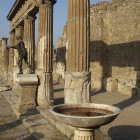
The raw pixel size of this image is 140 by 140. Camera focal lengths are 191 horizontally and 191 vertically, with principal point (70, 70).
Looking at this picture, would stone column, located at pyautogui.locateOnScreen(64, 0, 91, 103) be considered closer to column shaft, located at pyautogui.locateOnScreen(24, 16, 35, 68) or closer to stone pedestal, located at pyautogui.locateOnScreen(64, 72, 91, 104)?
stone pedestal, located at pyautogui.locateOnScreen(64, 72, 91, 104)

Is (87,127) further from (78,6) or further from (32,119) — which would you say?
(32,119)

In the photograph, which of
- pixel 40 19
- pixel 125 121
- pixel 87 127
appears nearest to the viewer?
pixel 87 127

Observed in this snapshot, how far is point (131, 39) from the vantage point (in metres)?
11.6

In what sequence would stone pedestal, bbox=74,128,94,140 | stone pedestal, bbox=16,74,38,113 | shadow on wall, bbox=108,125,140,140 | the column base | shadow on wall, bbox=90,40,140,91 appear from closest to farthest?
stone pedestal, bbox=74,128,94,140 → shadow on wall, bbox=108,125,140,140 → stone pedestal, bbox=16,74,38,113 → the column base → shadow on wall, bbox=90,40,140,91

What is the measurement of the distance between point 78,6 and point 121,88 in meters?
7.17

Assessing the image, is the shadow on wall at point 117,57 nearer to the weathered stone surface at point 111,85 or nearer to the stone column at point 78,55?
the weathered stone surface at point 111,85

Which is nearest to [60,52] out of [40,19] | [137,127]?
[40,19]

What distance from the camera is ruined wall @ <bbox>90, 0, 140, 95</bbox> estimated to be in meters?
11.3

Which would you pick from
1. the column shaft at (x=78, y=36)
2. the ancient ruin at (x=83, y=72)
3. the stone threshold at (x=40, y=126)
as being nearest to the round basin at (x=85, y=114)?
the ancient ruin at (x=83, y=72)

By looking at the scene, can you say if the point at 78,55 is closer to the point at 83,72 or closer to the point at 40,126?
the point at 83,72

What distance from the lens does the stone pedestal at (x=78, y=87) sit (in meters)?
4.68

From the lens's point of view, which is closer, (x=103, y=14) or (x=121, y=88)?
(x=121, y=88)

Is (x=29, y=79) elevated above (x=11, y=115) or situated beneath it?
elevated above

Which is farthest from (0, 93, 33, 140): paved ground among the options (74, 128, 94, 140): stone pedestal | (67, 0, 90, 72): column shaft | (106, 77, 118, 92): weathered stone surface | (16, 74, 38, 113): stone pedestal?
(106, 77, 118, 92): weathered stone surface
